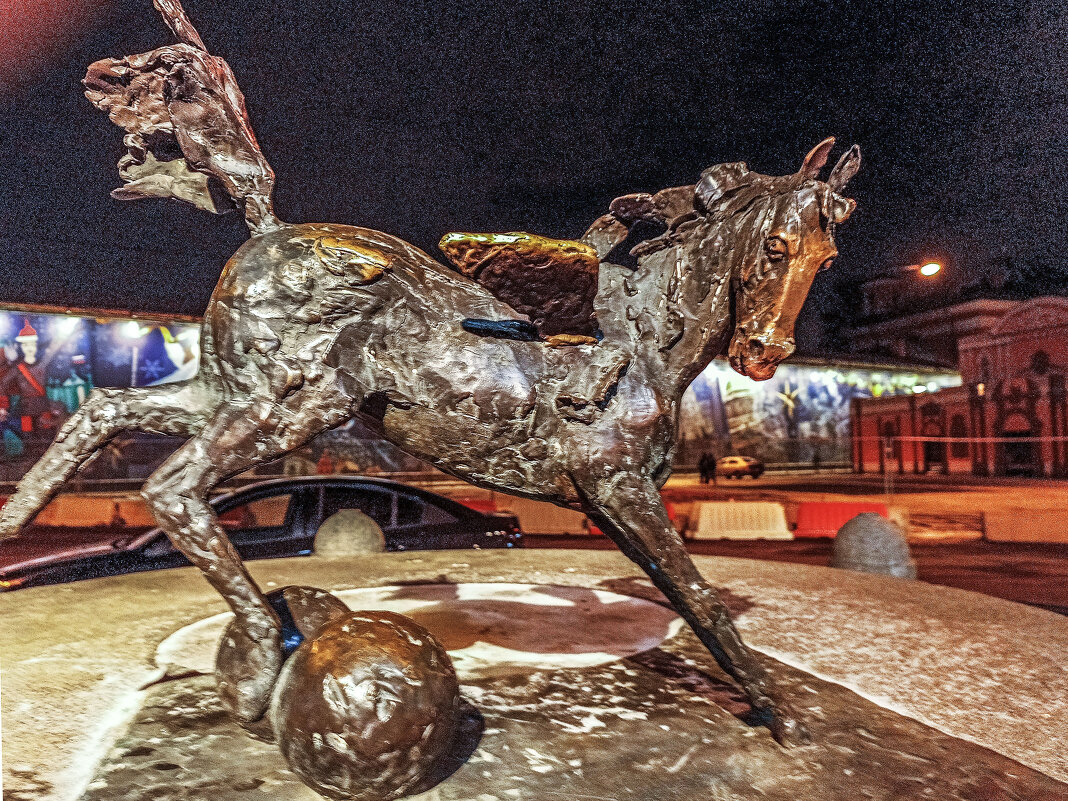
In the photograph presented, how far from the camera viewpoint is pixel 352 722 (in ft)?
6.53

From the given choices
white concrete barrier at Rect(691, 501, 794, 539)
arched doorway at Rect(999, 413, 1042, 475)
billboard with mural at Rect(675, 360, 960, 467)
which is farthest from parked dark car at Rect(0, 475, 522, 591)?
arched doorway at Rect(999, 413, 1042, 475)

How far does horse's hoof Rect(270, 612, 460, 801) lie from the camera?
1.99 m

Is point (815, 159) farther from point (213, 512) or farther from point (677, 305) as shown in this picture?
point (213, 512)

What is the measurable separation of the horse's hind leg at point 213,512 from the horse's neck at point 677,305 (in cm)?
132

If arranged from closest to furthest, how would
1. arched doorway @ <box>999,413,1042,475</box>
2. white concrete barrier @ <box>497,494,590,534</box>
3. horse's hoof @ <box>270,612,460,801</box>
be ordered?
horse's hoof @ <box>270,612,460,801</box>
white concrete barrier @ <box>497,494,590,534</box>
arched doorway @ <box>999,413,1042,475</box>

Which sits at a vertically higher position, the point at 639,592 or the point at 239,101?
the point at 239,101

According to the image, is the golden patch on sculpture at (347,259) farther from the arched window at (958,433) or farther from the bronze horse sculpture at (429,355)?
the arched window at (958,433)

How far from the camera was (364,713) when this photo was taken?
1999 millimetres

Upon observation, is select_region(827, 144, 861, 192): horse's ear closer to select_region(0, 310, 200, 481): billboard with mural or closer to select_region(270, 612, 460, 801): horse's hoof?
select_region(270, 612, 460, 801): horse's hoof

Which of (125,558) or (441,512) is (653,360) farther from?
(125,558)

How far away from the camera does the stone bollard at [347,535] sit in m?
6.60

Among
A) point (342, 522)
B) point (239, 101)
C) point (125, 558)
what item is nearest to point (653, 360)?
point (239, 101)

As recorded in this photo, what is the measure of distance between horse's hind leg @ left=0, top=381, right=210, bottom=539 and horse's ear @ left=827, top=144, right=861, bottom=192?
2751mm

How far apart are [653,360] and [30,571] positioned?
234 inches
